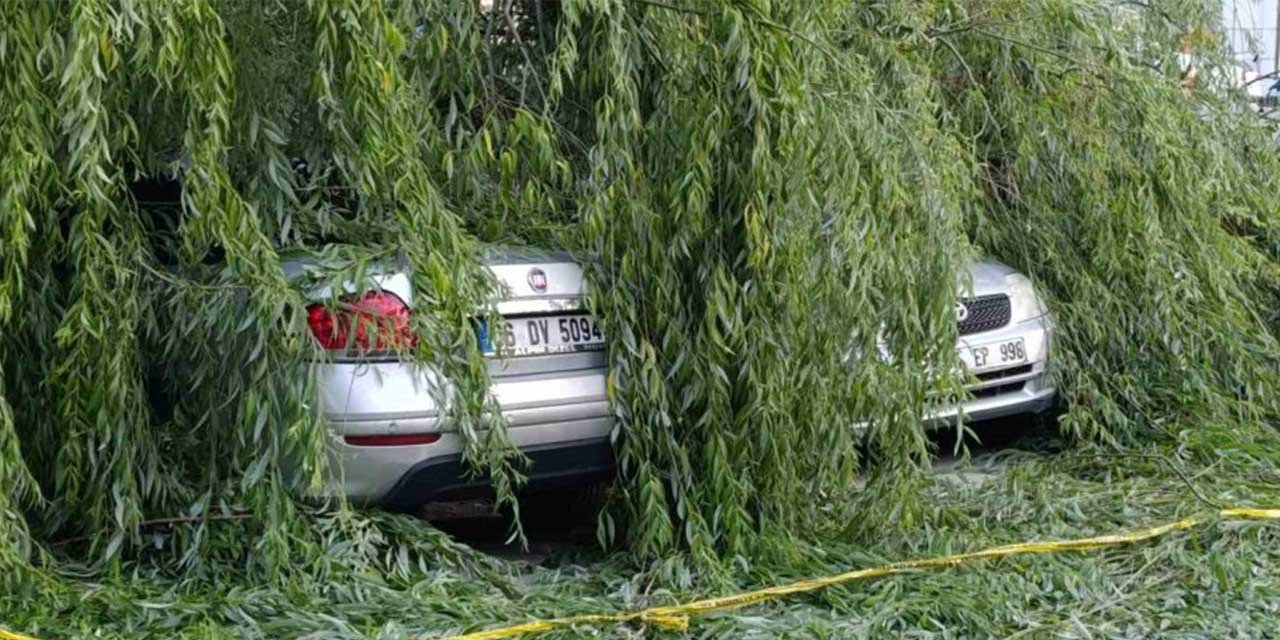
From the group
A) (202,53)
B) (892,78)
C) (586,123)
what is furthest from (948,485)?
(202,53)

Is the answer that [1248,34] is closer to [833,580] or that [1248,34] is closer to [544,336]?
[833,580]

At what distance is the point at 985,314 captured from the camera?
7.04m

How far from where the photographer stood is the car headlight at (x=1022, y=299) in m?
7.13

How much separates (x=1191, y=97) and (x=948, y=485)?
2671 mm

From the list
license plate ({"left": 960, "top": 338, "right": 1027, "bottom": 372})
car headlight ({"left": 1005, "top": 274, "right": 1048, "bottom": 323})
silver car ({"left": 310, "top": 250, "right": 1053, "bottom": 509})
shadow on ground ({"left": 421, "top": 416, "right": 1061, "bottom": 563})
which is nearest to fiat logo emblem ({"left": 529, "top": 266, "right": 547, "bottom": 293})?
silver car ({"left": 310, "top": 250, "right": 1053, "bottom": 509})

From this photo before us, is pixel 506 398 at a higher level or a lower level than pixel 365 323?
lower

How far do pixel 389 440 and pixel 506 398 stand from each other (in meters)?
0.43

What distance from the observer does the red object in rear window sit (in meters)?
4.82

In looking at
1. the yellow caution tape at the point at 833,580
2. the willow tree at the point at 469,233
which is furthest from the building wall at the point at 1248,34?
the yellow caution tape at the point at 833,580

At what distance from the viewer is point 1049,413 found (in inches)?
294

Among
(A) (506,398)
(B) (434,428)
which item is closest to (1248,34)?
(A) (506,398)

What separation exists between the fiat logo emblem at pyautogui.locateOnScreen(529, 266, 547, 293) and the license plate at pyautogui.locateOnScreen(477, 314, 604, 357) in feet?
0.34

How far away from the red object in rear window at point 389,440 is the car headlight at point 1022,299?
3.35 m

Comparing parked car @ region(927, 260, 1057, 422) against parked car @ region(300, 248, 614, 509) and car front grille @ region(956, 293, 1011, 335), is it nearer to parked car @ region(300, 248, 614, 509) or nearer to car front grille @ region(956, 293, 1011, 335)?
car front grille @ region(956, 293, 1011, 335)
